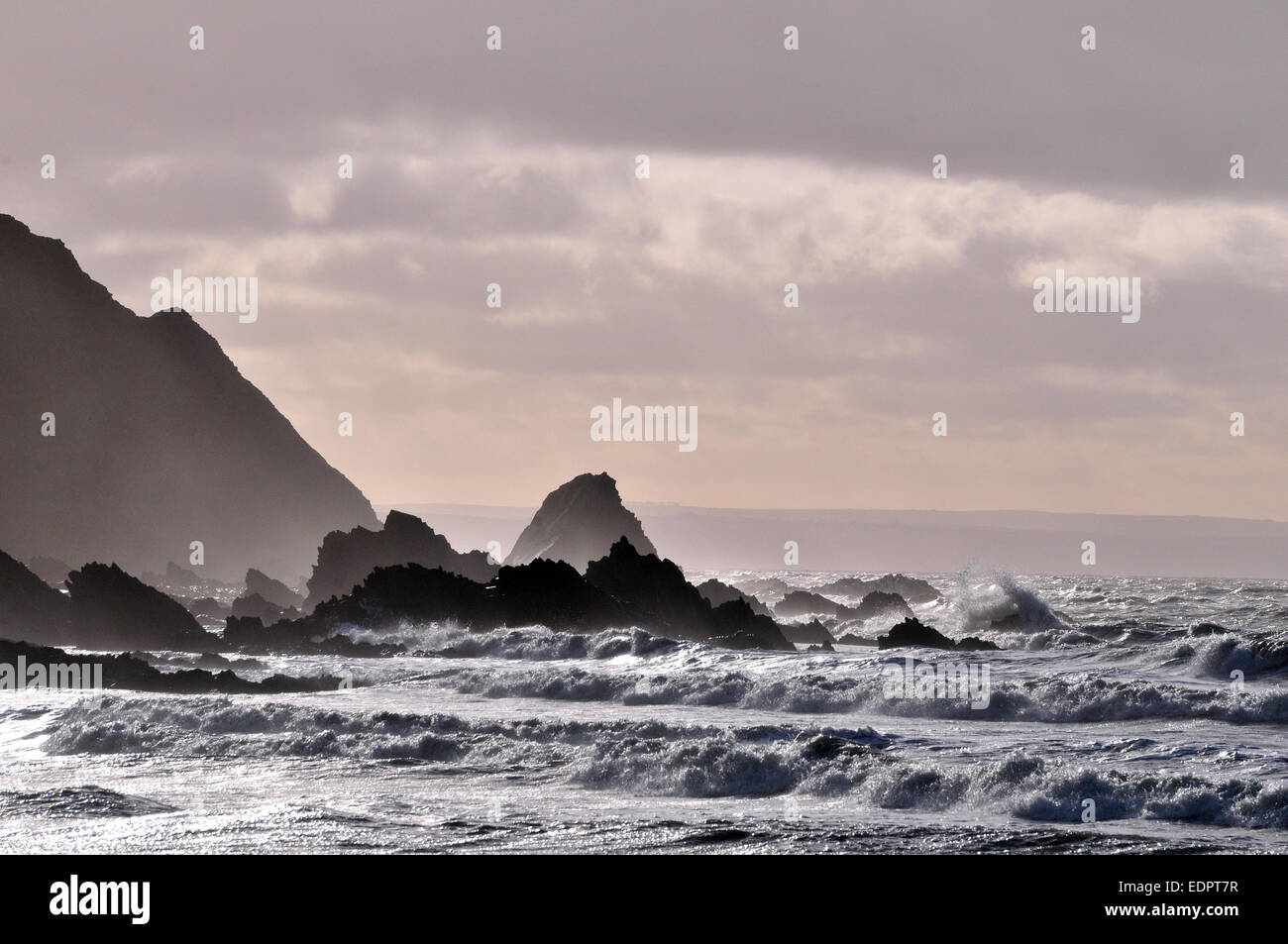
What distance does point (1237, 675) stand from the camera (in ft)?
Result: 105

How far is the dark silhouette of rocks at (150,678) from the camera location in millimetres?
32625

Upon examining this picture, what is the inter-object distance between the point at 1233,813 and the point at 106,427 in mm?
116121

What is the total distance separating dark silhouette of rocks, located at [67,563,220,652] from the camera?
4659 cm

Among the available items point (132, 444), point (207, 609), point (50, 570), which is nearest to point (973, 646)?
point (207, 609)

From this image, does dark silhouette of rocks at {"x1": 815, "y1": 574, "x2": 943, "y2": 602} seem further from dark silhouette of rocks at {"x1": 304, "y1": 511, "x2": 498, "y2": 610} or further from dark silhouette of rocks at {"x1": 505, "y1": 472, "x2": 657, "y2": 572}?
dark silhouette of rocks at {"x1": 304, "y1": 511, "x2": 498, "y2": 610}

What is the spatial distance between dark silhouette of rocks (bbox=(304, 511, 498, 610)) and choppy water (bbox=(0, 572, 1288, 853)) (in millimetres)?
30977

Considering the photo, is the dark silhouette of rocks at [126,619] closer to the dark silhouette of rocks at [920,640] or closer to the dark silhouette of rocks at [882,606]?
the dark silhouette of rocks at [920,640]

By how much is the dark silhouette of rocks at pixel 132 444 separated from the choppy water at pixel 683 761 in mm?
86545

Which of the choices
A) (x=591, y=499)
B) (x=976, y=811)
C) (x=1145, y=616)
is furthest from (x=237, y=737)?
(x=591, y=499)

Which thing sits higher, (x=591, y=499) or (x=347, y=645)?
(x=591, y=499)

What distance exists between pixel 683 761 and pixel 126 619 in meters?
32.2

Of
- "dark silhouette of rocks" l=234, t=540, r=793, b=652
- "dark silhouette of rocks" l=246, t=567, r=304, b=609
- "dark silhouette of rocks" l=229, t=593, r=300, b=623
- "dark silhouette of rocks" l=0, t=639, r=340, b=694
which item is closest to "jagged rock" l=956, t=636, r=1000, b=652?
"dark silhouette of rocks" l=234, t=540, r=793, b=652

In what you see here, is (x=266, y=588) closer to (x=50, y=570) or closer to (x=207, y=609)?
(x=207, y=609)
